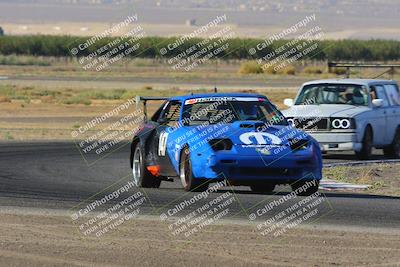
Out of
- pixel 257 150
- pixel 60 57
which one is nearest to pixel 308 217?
pixel 257 150

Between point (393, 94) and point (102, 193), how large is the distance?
10.7 metres

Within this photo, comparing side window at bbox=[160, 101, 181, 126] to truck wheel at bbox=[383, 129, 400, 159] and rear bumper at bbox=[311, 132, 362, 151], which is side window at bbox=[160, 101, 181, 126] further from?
truck wheel at bbox=[383, 129, 400, 159]

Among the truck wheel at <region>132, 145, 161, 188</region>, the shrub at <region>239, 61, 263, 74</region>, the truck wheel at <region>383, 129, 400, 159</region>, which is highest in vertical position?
the truck wheel at <region>132, 145, 161, 188</region>

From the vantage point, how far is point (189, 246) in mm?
11414

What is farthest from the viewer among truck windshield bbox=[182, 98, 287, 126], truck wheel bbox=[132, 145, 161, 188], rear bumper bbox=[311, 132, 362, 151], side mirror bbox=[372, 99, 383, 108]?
side mirror bbox=[372, 99, 383, 108]

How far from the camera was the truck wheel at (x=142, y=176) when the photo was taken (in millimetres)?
17531

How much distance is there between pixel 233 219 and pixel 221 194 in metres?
2.78

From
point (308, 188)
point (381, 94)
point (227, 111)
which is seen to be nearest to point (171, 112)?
point (227, 111)

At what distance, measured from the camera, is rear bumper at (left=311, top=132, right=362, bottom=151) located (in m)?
23.5

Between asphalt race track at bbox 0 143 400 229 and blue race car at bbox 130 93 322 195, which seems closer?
asphalt race track at bbox 0 143 400 229

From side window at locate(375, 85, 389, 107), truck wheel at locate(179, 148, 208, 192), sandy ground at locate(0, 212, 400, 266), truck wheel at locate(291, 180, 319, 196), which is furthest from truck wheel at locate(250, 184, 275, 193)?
side window at locate(375, 85, 389, 107)

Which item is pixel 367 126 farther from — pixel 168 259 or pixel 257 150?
pixel 168 259

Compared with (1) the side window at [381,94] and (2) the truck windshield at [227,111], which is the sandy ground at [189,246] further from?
(1) the side window at [381,94]

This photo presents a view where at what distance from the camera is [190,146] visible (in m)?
16.1
